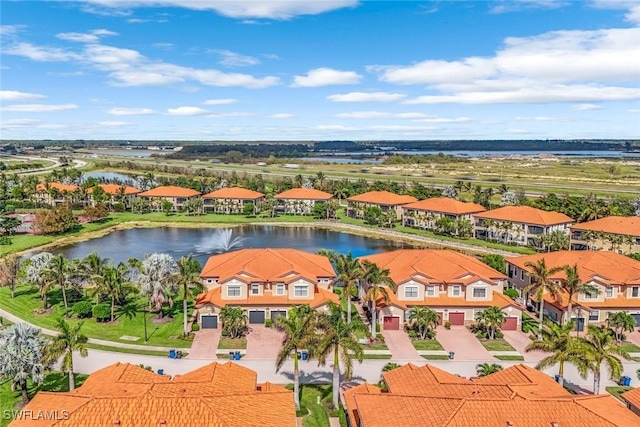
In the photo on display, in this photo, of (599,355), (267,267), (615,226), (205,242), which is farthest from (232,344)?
(615,226)

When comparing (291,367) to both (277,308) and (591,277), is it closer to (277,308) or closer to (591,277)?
(277,308)

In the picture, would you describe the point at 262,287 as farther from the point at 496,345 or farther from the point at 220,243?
the point at 220,243

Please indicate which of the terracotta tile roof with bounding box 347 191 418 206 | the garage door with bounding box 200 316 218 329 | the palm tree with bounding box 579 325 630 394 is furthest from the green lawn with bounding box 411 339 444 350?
the terracotta tile roof with bounding box 347 191 418 206

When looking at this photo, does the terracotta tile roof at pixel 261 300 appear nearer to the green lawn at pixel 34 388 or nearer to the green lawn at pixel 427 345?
the green lawn at pixel 427 345

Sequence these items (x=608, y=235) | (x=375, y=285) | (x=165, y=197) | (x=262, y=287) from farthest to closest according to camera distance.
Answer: (x=165, y=197) < (x=608, y=235) < (x=262, y=287) < (x=375, y=285)

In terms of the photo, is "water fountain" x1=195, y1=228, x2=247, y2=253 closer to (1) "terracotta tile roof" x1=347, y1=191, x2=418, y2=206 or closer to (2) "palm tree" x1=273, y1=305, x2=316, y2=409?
(1) "terracotta tile roof" x1=347, y1=191, x2=418, y2=206

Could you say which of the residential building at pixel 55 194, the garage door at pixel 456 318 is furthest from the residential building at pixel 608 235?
the residential building at pixel 55 194
